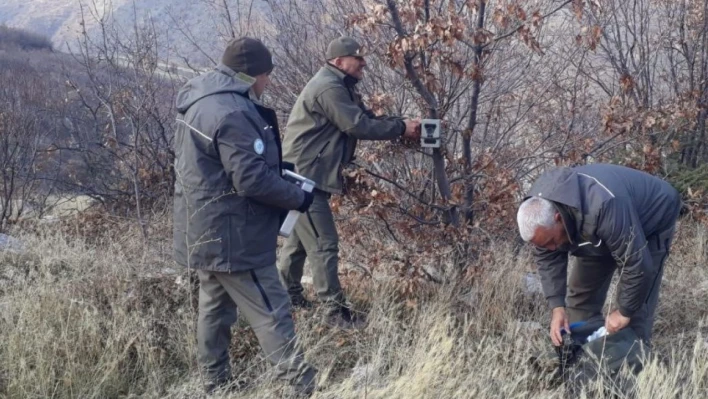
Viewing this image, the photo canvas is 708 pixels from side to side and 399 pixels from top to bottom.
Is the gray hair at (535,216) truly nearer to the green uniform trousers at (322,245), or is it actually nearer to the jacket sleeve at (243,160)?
the jacket sleeve at (243,160)

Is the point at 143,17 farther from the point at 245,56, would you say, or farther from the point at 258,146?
the point at 258,146

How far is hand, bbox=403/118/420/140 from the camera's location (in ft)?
16.3

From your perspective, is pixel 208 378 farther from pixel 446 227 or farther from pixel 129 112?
pixel 129 112

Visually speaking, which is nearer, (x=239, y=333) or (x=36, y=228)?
(x=239, y=333)

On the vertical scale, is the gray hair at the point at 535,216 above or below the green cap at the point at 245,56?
below

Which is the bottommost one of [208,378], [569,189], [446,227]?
[208,378]

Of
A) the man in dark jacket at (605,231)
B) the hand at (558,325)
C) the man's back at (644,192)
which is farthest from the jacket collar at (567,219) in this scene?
the hand at (558,325)

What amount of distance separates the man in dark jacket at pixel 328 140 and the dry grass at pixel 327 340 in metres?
0.31

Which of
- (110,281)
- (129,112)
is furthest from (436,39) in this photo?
(129,112)

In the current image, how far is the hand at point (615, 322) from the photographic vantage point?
4.02 meters

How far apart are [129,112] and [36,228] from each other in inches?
59.8

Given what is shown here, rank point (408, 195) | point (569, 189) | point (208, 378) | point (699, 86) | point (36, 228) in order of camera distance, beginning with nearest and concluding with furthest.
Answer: point (569, 189) → point (208, 378) → point (408, 195) → point (36, 228) → point (699, 86)

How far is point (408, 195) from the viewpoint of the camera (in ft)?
18.7

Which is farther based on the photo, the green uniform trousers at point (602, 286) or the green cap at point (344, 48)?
the green cap at point (344, 48)
